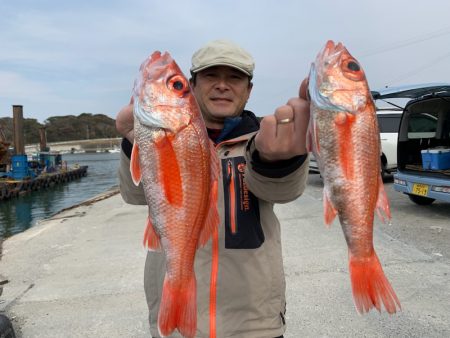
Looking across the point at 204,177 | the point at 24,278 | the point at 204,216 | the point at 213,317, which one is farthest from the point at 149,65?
the point at 24,278

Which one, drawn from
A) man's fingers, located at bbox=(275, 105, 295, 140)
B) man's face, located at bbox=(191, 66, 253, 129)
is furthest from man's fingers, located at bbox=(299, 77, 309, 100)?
man's face, located at bbox=(191, 66, 253, 129)

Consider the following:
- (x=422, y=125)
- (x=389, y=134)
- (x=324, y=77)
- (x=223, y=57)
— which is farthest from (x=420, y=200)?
(x=324, y=77)

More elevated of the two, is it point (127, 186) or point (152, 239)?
point (127, 186)

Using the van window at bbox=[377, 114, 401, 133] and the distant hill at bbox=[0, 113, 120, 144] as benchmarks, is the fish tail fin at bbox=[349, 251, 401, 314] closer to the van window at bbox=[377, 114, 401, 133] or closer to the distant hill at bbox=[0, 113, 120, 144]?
the van window at bbox=[377, 114, 401, 133]

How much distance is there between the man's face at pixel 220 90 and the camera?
7.35 feet

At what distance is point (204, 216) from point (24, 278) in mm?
4796

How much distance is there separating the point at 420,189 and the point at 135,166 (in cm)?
772

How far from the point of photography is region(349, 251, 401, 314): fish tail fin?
1499 millimetres

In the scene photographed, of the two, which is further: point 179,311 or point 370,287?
point 179,311

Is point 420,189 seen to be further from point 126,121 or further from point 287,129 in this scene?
point 126,121

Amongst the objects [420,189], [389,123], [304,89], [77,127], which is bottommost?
[420,189]

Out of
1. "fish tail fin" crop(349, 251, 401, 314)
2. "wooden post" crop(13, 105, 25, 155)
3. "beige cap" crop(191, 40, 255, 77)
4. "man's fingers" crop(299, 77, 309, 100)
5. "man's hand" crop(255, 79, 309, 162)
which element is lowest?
"fish tail fin" crop(349, 251, 401, 314)

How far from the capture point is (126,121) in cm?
181

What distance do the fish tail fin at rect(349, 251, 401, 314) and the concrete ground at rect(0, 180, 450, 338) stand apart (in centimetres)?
224
